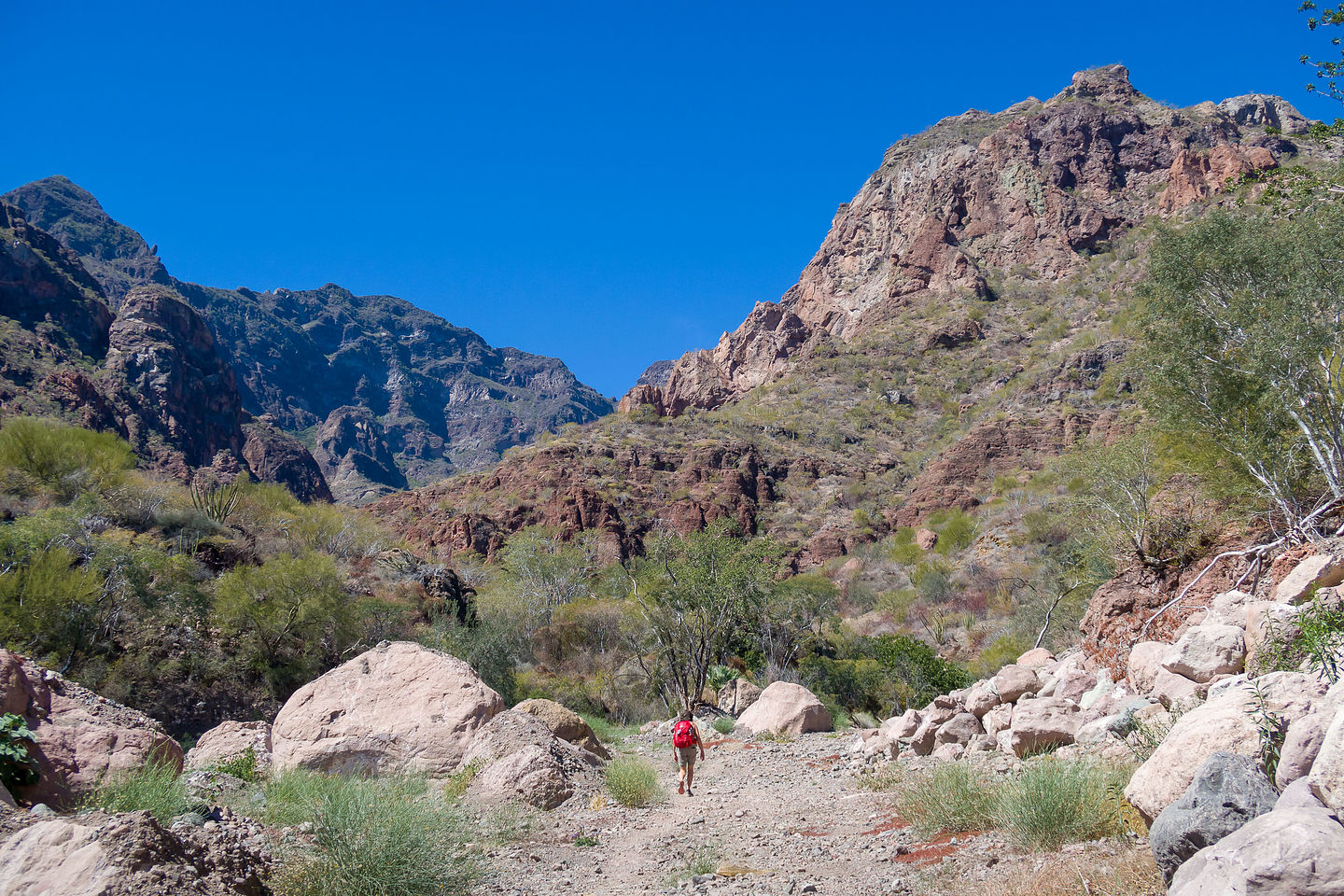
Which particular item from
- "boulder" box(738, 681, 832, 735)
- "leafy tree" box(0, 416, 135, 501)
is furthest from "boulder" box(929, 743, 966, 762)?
"leafy tree" box(0, 416, 135, 501)

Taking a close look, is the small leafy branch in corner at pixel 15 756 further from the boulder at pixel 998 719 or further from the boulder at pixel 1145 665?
the boulder at pixel 1145 665

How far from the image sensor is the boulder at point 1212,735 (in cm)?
414

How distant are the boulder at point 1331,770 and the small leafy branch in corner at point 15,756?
8.67 meters

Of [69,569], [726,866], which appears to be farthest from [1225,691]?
[69,569]

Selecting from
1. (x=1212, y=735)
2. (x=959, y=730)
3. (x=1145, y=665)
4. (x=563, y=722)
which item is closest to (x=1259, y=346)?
(x=1145, y=665)

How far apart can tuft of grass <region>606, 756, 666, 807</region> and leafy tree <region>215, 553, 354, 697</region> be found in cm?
1218

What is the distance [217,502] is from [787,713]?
2165 cm

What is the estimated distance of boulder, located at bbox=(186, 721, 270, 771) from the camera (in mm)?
9977

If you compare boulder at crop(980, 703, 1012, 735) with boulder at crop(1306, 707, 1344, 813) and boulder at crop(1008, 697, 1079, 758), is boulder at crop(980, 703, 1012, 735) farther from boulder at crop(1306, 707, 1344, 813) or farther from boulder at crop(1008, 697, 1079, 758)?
boulder at crop(1306, 707, 1344, 813)

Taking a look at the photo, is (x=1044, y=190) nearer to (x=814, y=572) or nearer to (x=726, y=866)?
(x=814, y=572)

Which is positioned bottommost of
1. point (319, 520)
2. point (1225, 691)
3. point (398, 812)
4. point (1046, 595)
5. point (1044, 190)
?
→ point (1046, 595)

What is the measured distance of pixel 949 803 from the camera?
6.02m

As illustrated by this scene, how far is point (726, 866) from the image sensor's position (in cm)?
609

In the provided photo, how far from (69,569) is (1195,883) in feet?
64.1
